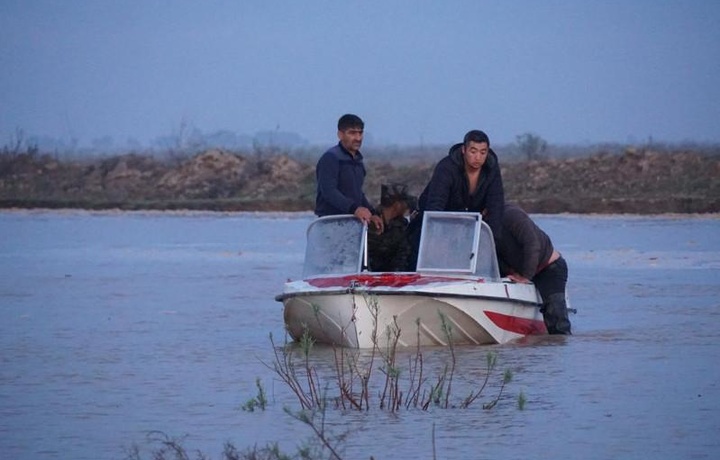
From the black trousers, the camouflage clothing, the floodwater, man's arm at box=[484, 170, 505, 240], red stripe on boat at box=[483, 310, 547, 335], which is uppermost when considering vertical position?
man's arm at box=[484, 170, 505, 240]

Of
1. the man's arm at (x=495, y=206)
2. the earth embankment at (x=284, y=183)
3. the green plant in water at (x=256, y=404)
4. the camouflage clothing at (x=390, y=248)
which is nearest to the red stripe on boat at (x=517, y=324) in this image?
the man's arm at (x=495, y=206)

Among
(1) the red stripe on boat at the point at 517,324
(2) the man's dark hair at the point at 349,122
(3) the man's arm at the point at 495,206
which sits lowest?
(1) the red stripe on boat at the point at 517,324

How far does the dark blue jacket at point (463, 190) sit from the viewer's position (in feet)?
47.7

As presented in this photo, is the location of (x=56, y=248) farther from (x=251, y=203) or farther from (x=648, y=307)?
(x=251, y=203)

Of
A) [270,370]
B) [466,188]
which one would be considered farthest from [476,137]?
[270,370]

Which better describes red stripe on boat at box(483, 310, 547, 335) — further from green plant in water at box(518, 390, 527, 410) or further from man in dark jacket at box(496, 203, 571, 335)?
green plant in water at box(518, 390, 527, 410)

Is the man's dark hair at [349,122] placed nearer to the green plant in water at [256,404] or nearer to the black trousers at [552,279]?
the black trousers at [552,279]

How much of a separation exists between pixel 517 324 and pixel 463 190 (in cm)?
122

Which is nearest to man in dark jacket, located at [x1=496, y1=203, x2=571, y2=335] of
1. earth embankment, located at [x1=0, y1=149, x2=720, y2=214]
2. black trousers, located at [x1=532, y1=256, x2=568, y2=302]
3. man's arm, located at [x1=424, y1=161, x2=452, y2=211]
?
black trousers, located at [x1=532, y1=256, x2=568, y2=302]

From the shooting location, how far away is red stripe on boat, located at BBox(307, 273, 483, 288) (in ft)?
45.2

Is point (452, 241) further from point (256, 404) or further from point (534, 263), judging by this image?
point (256, 404)

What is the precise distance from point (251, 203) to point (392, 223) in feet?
110

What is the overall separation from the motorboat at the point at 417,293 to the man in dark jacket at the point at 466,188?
17 centimetres

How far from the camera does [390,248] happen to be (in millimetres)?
14766
